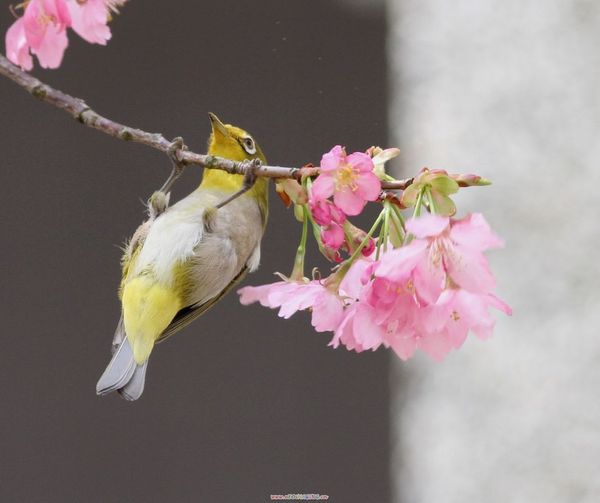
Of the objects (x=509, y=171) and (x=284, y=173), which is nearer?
(x=284, y=173)

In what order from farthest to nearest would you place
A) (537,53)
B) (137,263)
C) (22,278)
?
(537,53), (22,278), (137,263)

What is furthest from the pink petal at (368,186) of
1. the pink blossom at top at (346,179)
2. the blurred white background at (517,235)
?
the blurred white background at (517,235)

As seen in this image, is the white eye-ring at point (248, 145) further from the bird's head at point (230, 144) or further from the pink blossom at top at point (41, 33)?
the pink blossom at top at point (41, 33)

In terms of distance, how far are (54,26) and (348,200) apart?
214mm

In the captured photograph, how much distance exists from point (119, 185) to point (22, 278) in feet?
0.78

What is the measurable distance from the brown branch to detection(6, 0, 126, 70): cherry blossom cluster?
0.01m

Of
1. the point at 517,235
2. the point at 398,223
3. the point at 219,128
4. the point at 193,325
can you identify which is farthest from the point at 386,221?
the point at 517,235

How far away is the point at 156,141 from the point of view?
0.57m

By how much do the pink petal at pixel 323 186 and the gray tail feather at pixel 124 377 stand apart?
251 millimetres

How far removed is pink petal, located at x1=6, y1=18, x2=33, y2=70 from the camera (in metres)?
0.61

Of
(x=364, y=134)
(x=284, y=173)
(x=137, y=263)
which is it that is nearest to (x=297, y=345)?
(x=364, y=134)

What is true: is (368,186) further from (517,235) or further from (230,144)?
(517,235)

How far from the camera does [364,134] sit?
1.81 metres

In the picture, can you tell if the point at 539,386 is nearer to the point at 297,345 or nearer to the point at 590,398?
the point at 590,398
